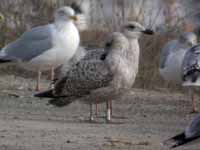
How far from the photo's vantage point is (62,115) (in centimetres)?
1091

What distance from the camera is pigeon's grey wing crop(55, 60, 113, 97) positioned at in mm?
10156

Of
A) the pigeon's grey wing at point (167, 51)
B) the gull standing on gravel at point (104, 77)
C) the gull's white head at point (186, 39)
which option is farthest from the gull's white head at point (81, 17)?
the gull standing on gravel at point (104, 77)

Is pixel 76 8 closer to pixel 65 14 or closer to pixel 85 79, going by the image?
pixel 65 14

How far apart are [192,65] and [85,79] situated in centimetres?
155

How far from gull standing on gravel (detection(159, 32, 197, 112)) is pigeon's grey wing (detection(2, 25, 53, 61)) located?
6.43 feet

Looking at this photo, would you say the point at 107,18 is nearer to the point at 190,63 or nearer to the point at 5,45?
the point at 5,45

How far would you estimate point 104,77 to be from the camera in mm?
10133

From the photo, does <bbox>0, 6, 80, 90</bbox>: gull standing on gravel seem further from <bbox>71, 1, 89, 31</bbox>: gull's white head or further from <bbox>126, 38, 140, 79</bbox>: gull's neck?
<bbox>126, 38, 140, 79</bbox>: gull's neck

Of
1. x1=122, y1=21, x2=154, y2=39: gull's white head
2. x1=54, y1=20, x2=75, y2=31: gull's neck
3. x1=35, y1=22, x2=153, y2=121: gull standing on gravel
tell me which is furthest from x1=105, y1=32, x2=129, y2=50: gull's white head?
x1=54, y1=20, x2=75, y2=31: gull's neck

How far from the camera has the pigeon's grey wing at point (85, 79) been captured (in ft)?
33.3

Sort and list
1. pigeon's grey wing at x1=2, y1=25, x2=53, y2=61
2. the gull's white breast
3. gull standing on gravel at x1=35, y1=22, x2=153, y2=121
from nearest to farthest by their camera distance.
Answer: gull standing on gravel at x1=35, y1=22, x2=153, y2=121 < the gull's white breast < pigeon's grey wing at x1=2, y1=25, x2=53, y2=61

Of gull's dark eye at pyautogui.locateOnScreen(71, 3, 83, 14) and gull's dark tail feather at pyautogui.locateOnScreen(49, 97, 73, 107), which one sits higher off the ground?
gull's dark eye at pyautogui.locateOnScreen(71, 3, 83, 14)

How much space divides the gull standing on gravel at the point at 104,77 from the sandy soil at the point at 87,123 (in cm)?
29

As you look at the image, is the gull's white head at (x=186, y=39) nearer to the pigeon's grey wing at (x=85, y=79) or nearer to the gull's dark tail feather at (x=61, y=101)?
the pigeon's grey wing at (x=85, y=79)
